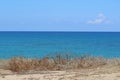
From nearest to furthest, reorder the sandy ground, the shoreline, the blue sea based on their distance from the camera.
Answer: the sandy ground, the shoreline, the blue sea

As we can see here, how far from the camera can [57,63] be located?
59.9 feet

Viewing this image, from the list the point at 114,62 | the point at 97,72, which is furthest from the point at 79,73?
the point at 114,62

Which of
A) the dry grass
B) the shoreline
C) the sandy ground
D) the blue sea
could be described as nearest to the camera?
the sandy ground

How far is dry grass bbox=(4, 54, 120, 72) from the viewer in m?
17.5

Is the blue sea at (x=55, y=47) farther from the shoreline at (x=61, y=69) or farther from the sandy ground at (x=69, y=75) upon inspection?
the sandy ground at (x=69, y=75)

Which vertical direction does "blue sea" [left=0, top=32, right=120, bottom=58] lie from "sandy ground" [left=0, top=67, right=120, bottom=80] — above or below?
below

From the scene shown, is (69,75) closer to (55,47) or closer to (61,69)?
(61,69)

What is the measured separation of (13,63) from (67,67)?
215 centimetres

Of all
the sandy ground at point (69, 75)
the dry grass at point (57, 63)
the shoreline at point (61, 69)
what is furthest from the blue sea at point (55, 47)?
the sandy ground at point (69, 75)

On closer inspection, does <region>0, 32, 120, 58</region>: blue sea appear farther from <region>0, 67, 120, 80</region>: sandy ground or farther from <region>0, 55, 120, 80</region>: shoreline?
<region>0, 67, 120, 80</region>: sandy ground

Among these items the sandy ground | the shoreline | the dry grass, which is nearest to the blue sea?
the dry grass

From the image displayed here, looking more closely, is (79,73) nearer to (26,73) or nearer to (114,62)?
(26,73)

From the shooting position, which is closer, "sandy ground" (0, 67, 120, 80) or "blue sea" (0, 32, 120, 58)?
"sandy ground" (0, 67, 120, 80)

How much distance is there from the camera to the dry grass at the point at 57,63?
17.5 meters
